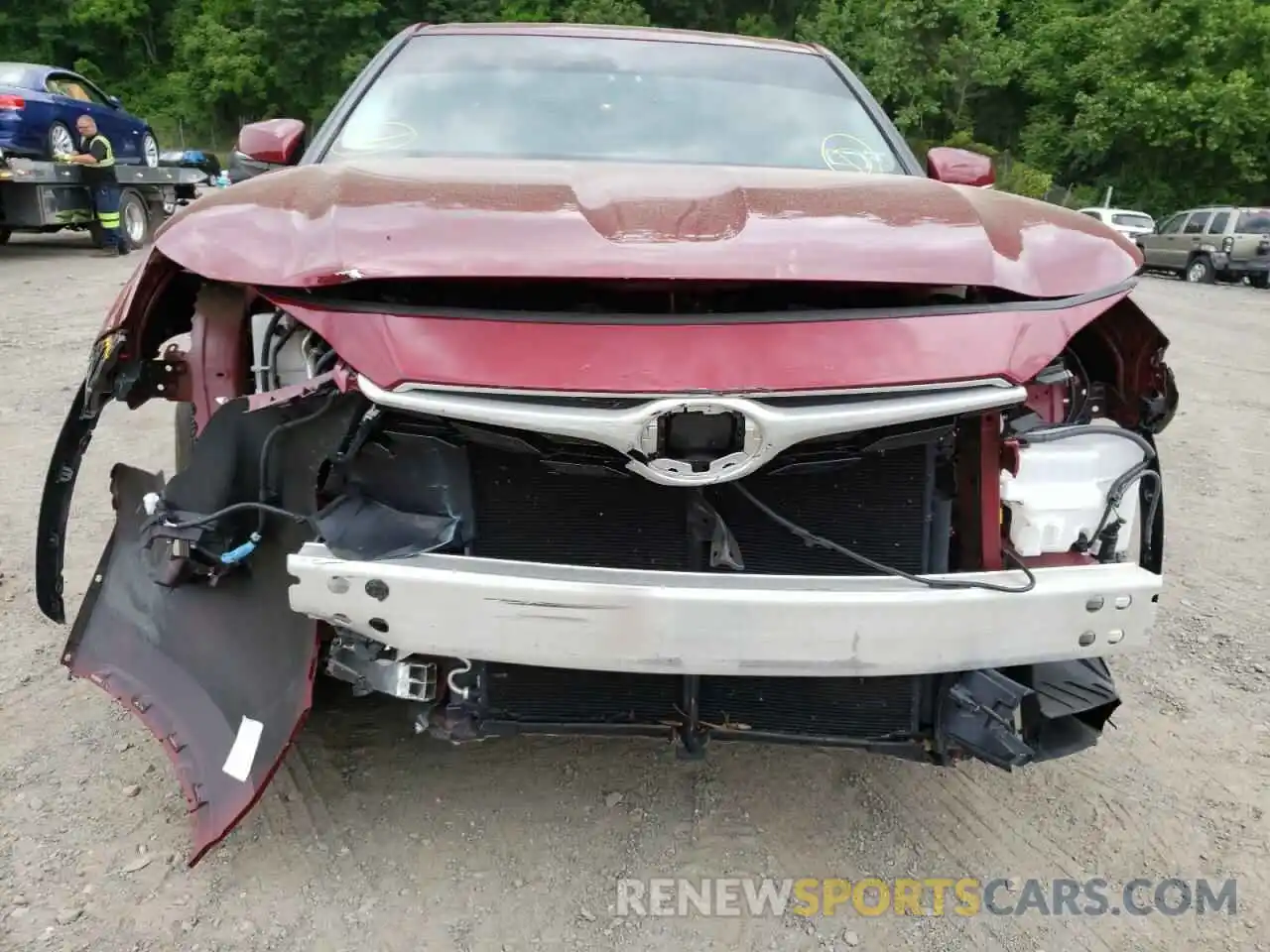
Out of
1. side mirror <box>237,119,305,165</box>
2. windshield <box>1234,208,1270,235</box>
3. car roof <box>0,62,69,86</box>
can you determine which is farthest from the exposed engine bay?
windshield <box>1234,208,1270,235</box>

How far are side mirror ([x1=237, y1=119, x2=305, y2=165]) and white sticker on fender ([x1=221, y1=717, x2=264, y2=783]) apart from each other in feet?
5.91

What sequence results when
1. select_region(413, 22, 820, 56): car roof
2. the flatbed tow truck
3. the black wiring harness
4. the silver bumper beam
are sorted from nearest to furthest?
the silver bumper beam < the black wiring harness < select_region(413, 22, 820, 56): car roof < the flatbed tow truck

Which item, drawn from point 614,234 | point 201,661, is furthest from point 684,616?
point 201,661

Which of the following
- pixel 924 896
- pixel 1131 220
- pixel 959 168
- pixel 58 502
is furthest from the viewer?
pixel 1131 220

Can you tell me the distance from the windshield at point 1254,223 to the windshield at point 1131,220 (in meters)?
5.20

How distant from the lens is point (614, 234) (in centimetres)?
185

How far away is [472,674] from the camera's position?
202 centimetres

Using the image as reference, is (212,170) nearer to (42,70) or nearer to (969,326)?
(42,70)

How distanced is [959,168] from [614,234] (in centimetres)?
174

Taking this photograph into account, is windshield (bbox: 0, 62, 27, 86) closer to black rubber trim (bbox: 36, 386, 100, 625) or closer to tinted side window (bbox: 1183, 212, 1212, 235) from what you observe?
black rubber trim (bbox: 36, 386, 100, 625)

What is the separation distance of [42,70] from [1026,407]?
1322 centimetres

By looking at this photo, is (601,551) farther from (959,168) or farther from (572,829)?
(959,168)

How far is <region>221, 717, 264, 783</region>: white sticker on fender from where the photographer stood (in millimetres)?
2049

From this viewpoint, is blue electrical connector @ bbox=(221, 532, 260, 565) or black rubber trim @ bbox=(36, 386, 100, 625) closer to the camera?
blue electrical connector @ bbox=(221, 532, 260, 565)
